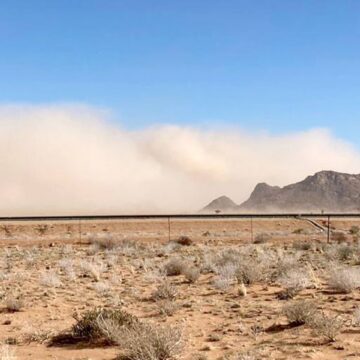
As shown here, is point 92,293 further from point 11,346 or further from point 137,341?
point 137,341

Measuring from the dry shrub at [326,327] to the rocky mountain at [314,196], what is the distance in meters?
141

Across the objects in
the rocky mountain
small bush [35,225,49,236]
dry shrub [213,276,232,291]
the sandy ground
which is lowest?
the sandy ground

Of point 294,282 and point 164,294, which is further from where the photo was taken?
point 294,282

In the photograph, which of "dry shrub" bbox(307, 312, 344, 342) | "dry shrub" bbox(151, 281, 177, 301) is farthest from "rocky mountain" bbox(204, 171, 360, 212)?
"dry shrub" bbox(307, 312, 344, 342)

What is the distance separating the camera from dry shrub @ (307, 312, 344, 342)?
9992mm

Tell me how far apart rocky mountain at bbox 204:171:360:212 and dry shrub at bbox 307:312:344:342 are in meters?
141

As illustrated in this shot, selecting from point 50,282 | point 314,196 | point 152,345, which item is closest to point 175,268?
point 50,282

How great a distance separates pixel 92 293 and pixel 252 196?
173253 mm

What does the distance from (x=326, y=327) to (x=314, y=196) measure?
15674 cm

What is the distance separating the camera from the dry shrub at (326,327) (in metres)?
9.99

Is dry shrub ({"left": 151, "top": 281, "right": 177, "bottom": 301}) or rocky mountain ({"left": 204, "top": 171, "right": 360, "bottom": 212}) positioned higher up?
rocky mountain ({"left": 204, "top": 171, "right": 360, "bottom": 212})

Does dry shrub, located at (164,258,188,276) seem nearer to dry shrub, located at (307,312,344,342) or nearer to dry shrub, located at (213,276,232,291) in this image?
dry shrub, located at (213,276,232,291)

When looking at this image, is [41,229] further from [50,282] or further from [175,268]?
[50,282]

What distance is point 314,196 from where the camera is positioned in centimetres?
16225
